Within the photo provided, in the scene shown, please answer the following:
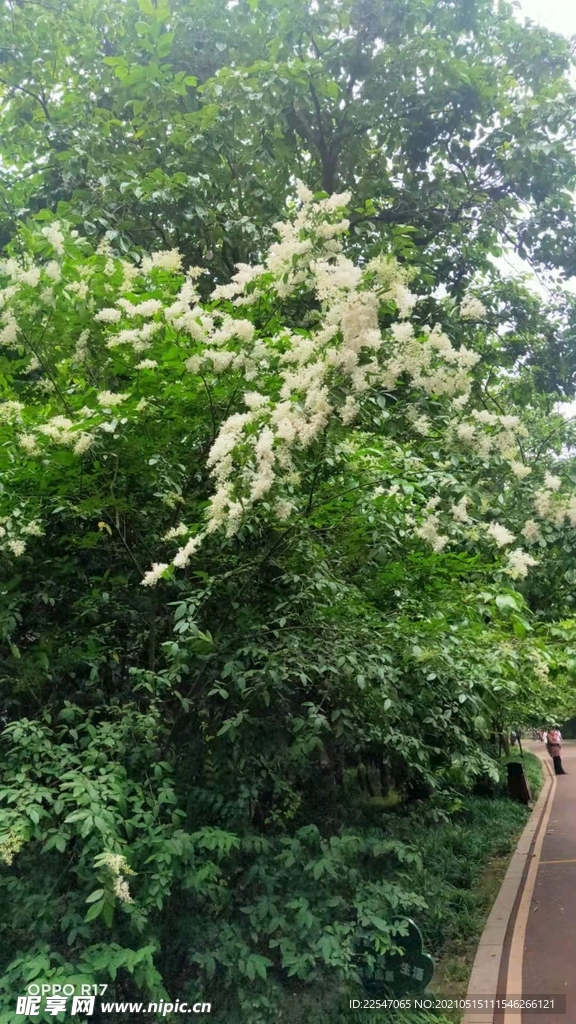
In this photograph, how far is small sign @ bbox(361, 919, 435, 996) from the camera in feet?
9.94

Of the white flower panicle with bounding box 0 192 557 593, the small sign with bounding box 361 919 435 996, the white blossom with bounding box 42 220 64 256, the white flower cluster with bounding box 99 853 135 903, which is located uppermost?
the white blossom with bounding box 42 220 64 256

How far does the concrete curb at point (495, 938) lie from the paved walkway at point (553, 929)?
16 cm

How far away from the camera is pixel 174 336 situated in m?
2.50

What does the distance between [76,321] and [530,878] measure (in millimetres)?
6827

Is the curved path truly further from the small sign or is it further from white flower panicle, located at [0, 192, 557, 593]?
white flower panicle, located at [0, 192, 557, 593]

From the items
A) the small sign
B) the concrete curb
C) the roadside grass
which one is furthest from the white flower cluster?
the concrete curb

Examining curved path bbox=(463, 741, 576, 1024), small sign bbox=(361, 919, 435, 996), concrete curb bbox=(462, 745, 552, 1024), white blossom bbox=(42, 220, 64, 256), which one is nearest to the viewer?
white blossom bbox=(42, 220, 64, 256)

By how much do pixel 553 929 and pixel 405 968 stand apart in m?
2.84

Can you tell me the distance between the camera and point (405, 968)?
9.98 feet

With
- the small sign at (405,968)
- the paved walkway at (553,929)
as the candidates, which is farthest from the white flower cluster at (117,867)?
the paved walkway at (553,929)

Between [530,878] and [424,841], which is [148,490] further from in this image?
[530,878]

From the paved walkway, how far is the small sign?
0.99 meters

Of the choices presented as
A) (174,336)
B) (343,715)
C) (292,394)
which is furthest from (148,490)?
(343,715)

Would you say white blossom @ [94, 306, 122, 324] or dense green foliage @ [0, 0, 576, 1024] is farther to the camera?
white blossom @ [94, 306, 122, 324]
